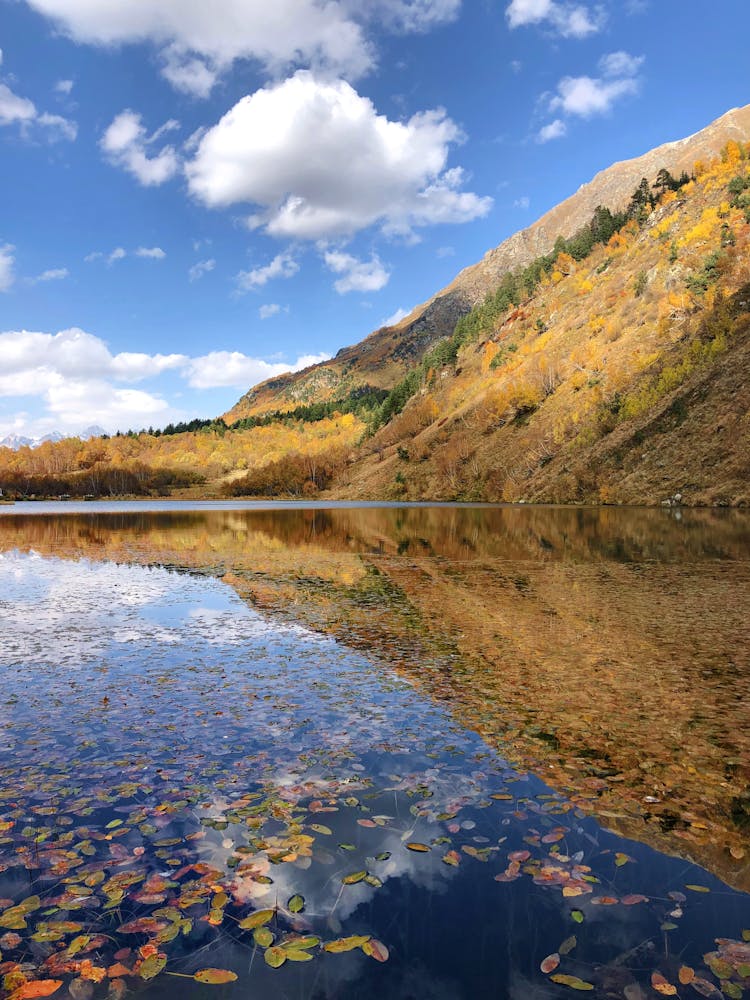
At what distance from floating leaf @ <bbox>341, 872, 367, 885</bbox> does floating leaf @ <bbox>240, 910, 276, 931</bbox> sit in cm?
85

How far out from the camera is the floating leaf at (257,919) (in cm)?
560

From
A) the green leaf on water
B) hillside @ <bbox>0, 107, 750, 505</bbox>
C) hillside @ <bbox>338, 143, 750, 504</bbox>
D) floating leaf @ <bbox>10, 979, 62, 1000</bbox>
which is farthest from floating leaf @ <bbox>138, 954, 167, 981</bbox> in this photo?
hillside @ <bbox>338, 143, 750, 504</bbox>

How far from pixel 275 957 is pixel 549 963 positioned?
2.45 metres

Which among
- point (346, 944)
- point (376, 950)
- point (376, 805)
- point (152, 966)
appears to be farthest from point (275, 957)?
point (376, 805)

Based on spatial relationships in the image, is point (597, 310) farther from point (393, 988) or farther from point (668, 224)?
point (393, 988)

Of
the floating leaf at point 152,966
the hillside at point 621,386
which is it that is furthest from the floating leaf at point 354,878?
the hillside at point 621,386

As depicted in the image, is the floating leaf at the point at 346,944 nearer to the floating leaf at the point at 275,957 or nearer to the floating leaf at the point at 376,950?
the floating leaf at the point at 376,950

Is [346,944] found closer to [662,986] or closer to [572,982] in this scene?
[572,982]

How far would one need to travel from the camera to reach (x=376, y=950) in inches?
209

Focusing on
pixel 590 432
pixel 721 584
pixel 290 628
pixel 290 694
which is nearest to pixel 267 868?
pixel 290 694

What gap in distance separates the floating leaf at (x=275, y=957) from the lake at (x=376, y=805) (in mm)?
57

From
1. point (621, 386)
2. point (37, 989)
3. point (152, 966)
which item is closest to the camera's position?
point (37, 989)

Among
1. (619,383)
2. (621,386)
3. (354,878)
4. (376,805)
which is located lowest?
(376,805)

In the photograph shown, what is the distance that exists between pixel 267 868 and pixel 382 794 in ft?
7.10
